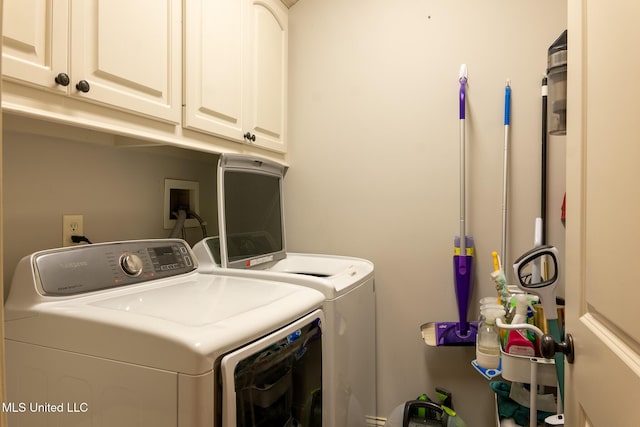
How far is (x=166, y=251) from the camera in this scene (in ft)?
4.53

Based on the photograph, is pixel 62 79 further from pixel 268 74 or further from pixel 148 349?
pixel 268 74

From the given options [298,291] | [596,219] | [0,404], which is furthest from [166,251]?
[596,219]

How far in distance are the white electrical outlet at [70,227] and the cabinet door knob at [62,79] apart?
0.54 metres

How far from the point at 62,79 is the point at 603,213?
1159 mm

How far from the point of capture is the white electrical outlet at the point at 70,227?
4.21 ft

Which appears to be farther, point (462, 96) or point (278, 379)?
point (462, 96)

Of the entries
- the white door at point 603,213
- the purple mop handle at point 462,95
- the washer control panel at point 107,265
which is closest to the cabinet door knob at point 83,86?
the washer control panel at point 107,265

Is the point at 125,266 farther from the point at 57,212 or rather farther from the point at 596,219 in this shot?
the point at 596,219

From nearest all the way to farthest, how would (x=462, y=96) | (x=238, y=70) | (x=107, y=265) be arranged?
Result: (x=107, y=265), (x=238, y=70), (x=462, y=96)

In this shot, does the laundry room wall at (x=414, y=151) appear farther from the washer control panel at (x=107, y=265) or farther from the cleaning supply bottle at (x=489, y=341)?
the washer control panel at (x=107, y=265)

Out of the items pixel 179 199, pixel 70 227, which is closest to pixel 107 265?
pixel 70 227

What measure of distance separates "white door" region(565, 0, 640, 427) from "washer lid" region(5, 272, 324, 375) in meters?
0.64

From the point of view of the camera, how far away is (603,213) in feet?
2.04

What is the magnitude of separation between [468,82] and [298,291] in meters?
1.30
